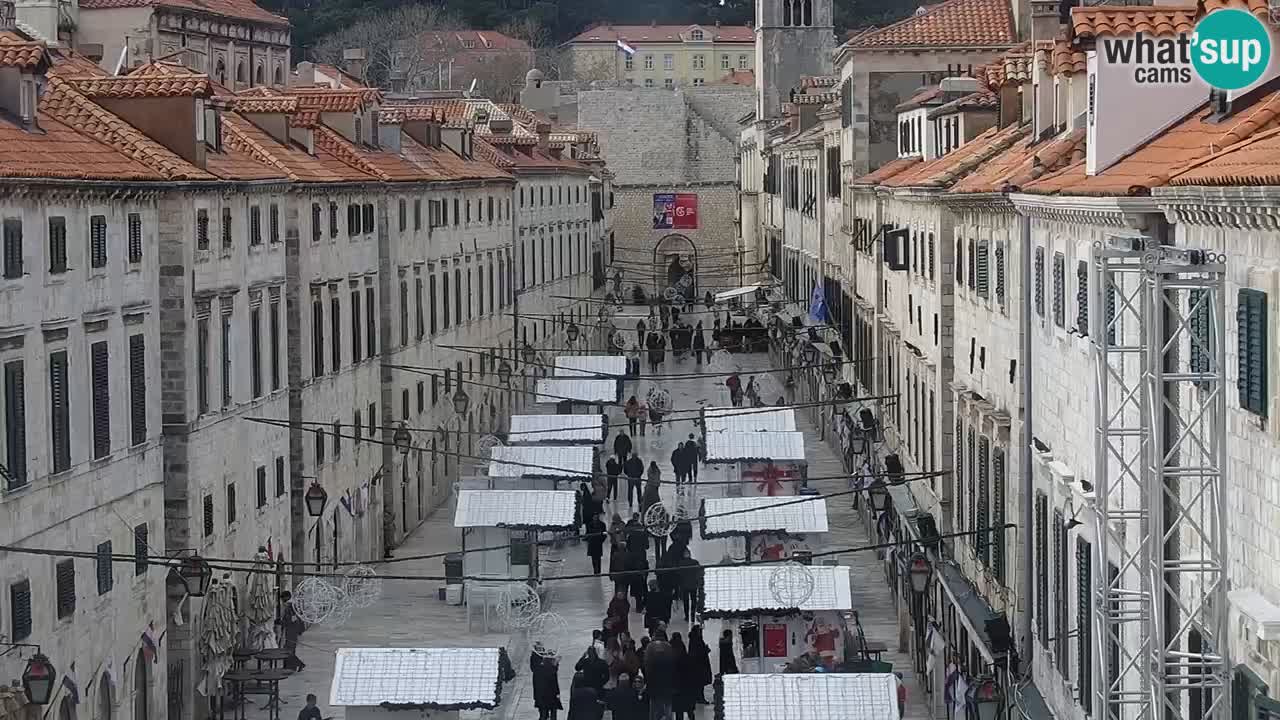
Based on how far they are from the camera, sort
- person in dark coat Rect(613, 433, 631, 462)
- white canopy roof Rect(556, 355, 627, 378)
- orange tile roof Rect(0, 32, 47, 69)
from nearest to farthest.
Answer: orange tile roof Rect(0, 32, 47, 69)
person in dark coat Rect(613, 433, 631, 462)
white canopy roof Rect(556, 355, 627, 378)

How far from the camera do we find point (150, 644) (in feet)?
95.9

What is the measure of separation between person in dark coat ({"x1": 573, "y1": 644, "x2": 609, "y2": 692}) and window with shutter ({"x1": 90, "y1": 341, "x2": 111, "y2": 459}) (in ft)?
21.5

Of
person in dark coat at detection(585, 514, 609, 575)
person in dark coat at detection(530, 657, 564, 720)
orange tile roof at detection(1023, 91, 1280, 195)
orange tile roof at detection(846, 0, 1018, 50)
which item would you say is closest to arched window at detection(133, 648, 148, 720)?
person in dark coat at detection(530, 657, 564, 720)

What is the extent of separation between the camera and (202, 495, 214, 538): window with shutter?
1255 inches

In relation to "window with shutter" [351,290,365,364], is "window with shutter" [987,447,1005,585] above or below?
below

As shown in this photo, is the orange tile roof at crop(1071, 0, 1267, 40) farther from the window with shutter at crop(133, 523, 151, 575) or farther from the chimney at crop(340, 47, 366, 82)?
the chimney at crop(340, 47, 366, 82)

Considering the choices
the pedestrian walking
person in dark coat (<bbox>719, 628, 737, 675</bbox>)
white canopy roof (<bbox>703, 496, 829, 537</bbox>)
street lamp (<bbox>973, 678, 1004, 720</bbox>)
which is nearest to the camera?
street lamp (<bbox>973, 678, 1004, 720</bbox>)

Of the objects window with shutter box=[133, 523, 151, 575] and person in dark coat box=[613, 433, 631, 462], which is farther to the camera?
person in dark coat box=[613, 433, 631, 462]

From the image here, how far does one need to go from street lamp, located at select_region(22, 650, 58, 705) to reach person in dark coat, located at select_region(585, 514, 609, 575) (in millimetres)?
17546

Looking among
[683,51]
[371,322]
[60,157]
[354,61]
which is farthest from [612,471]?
[683,51]

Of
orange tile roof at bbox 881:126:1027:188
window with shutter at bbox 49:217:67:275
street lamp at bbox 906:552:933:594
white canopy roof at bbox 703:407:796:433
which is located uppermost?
orange tile roof at bbox 881:126:1027:188

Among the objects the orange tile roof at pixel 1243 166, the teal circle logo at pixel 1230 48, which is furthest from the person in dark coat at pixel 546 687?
the orange tile roof at pixel 1243 166

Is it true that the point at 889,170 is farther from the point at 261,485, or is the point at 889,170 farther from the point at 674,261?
the point at 674,261

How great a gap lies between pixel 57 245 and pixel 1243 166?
628 inches
